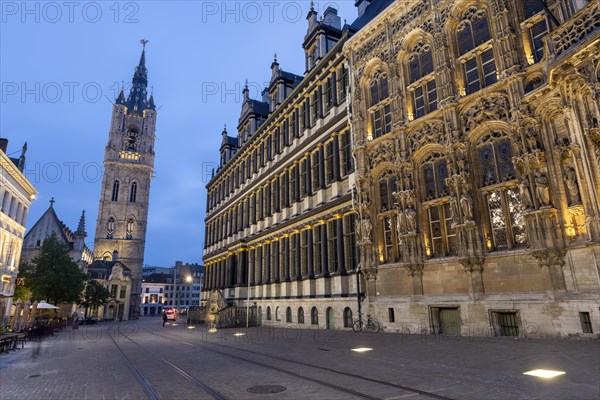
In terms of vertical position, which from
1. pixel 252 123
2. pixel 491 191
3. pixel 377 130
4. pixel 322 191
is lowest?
pixel 491 191

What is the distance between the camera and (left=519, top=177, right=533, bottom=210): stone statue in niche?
15359mm

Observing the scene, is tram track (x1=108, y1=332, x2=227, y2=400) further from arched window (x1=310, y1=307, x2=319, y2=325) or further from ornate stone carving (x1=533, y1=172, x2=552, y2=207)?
arched window (x1=310, y1=307, x2=319, y2=325)

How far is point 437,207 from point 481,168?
300 centimetres

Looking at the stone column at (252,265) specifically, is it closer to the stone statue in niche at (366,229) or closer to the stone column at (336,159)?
the stone column at (336,159)

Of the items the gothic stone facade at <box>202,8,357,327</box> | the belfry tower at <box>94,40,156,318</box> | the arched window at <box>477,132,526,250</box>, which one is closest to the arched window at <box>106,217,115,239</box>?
the belfry tower at <box>94,40,156,318</box>

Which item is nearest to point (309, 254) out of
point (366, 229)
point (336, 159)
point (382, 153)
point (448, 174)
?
point (366, 229)

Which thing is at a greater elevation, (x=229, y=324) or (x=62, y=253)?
(x=62, y=253)

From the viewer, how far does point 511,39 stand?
57.1 ft

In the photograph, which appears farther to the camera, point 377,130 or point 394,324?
point 377,130

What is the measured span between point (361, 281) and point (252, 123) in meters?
29.3

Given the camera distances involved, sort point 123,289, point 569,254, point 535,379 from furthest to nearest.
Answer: point 123,289
point 569,254
point 535,379

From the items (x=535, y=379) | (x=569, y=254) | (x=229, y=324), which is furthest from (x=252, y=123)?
(x=535, y=379)

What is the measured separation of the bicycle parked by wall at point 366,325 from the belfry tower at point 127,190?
240ft

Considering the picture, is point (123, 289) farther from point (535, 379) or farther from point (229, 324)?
point (535, 379)
